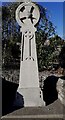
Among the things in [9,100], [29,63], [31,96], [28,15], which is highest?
[28,15]

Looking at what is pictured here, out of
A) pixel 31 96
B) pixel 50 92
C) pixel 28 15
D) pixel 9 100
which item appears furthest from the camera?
pixel 50 92

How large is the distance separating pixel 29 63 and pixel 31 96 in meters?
1.12

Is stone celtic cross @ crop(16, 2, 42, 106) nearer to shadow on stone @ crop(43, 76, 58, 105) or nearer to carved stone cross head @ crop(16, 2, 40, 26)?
carved stone cross head @ crop(16, 2, 40, 26)

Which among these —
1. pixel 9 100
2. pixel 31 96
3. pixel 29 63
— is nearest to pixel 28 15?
pixel 29 63

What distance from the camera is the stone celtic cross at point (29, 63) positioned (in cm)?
977

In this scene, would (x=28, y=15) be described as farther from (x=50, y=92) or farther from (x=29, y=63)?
(x=50, y=92)

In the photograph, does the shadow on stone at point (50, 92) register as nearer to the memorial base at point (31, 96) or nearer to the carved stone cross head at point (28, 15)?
the memorial base at point (31, 96)

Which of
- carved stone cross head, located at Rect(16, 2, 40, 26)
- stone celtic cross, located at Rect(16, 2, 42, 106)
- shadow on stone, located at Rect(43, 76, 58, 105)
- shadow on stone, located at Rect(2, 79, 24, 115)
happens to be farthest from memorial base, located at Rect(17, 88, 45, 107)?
carved stone cross head, located at Rect(16, 2, 40, 26)

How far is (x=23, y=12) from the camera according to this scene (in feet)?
33.0

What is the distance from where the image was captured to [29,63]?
32.3 ft

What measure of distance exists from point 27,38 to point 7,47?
6626mm

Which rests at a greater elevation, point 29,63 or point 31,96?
point 29,63

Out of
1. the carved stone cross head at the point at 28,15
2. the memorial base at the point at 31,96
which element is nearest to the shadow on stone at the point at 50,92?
the memorial base at the point at 31,96

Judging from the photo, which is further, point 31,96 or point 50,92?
Result: point 50,92
